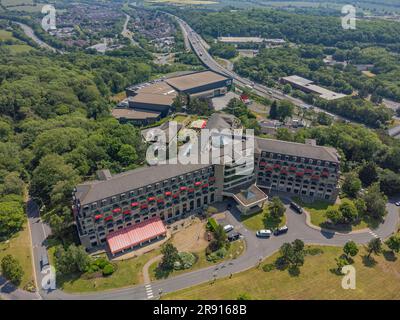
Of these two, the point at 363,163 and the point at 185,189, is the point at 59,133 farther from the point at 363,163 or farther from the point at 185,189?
the point at 363,163

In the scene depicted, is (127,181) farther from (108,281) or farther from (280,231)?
(280,231)

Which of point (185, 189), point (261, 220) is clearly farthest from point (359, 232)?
point (185, 189)

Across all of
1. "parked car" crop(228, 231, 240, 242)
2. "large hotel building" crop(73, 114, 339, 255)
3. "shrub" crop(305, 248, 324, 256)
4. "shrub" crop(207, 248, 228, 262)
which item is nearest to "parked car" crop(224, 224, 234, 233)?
"parked car" crop(228, 231, 240, 242)

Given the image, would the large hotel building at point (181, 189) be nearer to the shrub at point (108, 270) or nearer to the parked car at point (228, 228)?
the shrub at point (108, 270)

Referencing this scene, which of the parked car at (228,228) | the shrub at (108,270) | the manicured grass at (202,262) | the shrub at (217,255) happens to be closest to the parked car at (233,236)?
the manicured grass at (202,262)

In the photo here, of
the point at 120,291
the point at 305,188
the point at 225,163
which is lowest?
the point at 120,291

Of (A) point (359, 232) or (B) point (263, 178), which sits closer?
(A) point (359, 232)

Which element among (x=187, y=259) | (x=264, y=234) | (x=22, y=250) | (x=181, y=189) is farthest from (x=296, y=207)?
(x=22, y=250)
